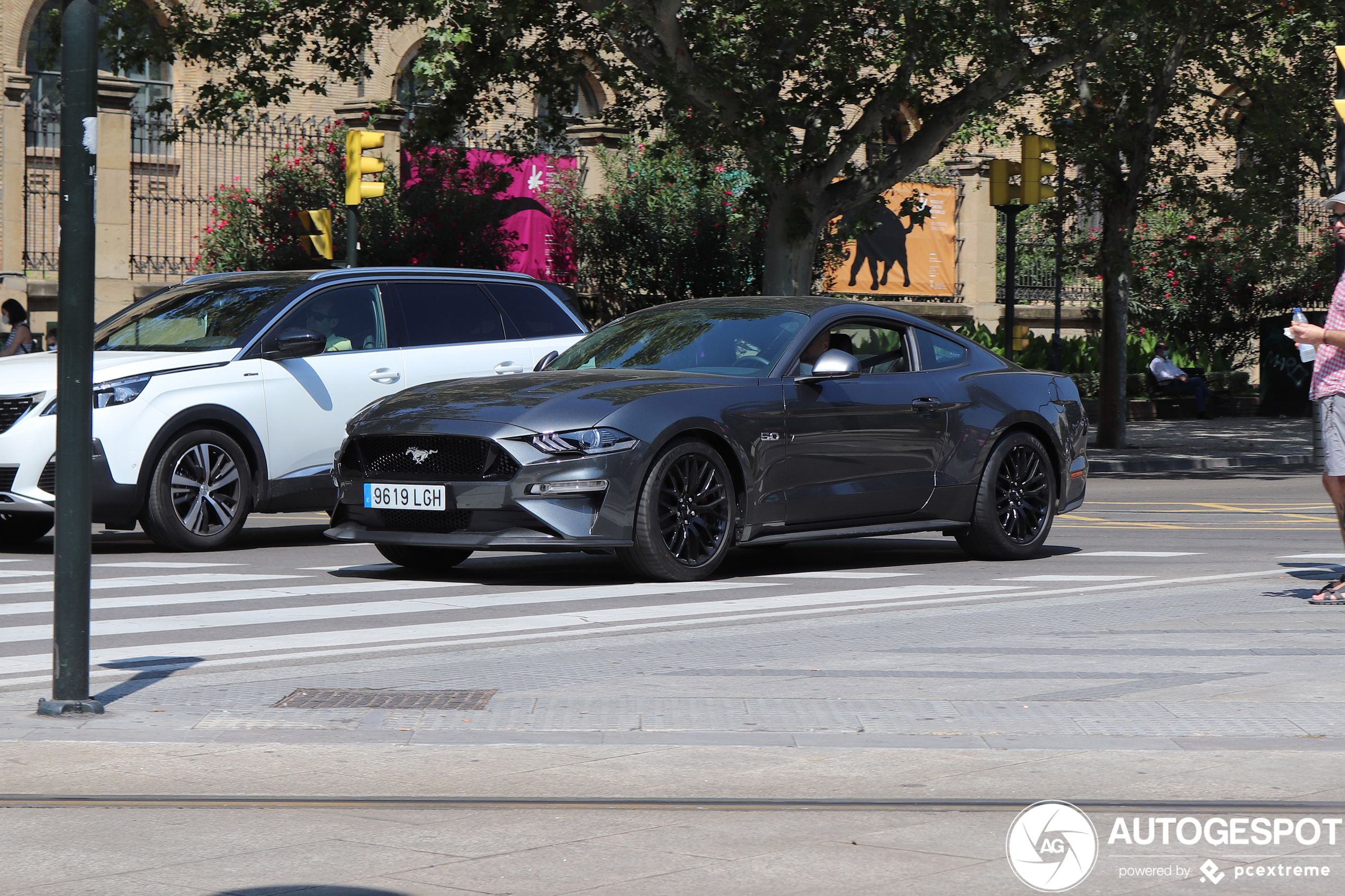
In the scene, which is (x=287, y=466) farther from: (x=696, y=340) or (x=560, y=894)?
(x=560, y=894)

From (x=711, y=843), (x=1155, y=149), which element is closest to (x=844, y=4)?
(x=1155, y=149)

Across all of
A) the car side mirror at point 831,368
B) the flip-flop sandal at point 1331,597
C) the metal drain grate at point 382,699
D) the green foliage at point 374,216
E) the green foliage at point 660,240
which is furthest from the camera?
the green foliage at point 660,240

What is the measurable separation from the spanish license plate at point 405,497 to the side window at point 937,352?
3.21 m

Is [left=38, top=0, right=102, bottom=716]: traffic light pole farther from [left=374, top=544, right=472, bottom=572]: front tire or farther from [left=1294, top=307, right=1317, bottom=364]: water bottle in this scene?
[left=1294, top=307, right=1317, bottom=364]: water bottle

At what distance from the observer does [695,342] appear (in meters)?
10.7

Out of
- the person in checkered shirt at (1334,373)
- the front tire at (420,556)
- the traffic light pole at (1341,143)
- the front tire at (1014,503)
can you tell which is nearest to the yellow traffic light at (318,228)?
the traffic light pole at (1341,143)

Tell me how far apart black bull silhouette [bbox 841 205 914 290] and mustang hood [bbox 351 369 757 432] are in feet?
91.7

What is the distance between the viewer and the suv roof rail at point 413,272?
1272 cm

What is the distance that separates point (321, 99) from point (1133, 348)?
18.2 metres

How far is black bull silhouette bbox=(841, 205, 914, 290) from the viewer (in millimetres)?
38094

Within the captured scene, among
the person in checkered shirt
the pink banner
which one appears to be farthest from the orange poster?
the person in checkered shirt

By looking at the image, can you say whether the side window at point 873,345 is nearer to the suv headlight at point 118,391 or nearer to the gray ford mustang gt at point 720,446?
the gray ford mustang gt at point 720,446

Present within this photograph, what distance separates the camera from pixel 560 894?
418cm

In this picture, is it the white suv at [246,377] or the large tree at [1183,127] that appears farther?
the large tree at [1183,127]
